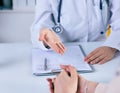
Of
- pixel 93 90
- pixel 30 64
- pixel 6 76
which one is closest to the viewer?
pixel 93 90

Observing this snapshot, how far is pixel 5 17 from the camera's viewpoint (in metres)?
1.97

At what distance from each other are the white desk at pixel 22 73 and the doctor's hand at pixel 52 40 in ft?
0.30

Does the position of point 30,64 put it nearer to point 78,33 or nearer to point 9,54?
point 9,54

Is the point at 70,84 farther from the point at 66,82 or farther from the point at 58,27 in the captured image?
the point at 58,27

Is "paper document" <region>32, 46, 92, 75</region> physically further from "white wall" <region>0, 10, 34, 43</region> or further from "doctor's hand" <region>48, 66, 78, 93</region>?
"white wall" <region>0, 10, 34, 43</region>

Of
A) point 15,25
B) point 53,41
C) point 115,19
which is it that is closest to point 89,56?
point 53,41

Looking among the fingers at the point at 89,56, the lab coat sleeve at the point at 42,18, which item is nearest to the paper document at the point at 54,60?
the fingers at the point at 89,56

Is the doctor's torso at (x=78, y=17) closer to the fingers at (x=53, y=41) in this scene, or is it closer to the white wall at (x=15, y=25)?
the fingers at (x=53, y=41)

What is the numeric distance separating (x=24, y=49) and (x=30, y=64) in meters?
0.16

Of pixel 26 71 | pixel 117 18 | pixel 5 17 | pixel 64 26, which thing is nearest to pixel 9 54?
pixel 26 71

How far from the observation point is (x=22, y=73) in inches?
36.0

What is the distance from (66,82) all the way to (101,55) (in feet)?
1.01

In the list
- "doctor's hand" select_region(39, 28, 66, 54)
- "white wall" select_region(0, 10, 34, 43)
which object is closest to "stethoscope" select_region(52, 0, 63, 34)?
"doctor's hand" select_region(39, 28, 66, 54)

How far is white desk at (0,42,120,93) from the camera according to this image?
82 centimetres
